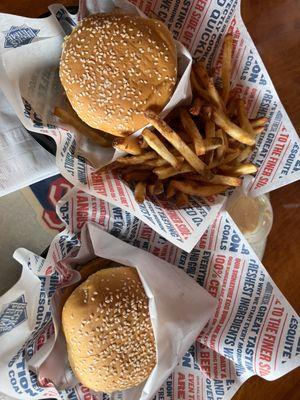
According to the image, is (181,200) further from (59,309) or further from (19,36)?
(19,36)

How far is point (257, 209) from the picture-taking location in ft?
3.71

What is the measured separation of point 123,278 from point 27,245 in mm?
234

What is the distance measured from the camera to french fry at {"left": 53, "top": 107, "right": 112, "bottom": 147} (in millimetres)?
995

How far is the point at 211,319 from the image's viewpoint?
1061 millimetres

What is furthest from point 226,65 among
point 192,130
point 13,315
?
point 13,315

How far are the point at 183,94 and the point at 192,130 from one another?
0.07 meters

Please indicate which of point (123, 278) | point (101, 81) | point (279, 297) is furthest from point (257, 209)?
point (101, 81)

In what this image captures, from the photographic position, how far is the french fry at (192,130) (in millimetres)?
921

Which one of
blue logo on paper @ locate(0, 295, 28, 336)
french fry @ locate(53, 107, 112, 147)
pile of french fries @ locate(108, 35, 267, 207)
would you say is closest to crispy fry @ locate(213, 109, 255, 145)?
pile of french fries @ locate(108, 35, 267, 207)

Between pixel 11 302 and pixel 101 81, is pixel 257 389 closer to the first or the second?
pixel 11 302

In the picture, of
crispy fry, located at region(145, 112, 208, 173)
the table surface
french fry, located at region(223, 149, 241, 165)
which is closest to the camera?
crispy fry, located at region(145, 112, 208, 173)

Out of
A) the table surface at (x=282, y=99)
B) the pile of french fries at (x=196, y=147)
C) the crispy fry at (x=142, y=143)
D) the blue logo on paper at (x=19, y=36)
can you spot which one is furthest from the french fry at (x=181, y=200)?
the blue logo on paper at (x=19, y=36)

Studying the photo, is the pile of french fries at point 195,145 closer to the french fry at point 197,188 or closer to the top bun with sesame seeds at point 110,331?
the french fry at point 197,188

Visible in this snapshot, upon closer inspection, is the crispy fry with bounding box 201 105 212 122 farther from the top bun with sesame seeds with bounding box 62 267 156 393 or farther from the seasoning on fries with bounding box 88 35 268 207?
the top bun with sesame seeds with bounding box 62 267 156 393
